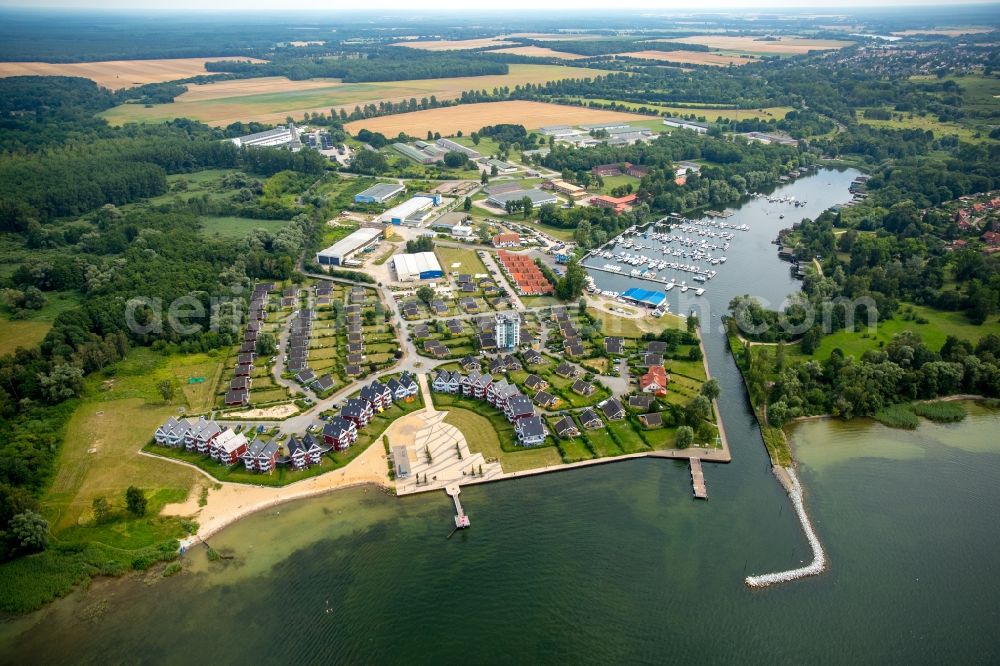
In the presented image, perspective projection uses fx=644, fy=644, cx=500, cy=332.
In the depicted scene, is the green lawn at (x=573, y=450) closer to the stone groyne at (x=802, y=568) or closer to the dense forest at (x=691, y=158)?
the stone groyne at (x=802, y=568)

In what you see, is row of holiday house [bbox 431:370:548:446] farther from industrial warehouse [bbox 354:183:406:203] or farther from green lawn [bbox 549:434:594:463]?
industrial warehouse [bbox 354:183:406:203]

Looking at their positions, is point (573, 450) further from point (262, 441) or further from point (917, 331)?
point (917, 331)

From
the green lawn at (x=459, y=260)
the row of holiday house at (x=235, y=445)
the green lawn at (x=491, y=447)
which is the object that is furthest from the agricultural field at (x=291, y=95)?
the row of holiday house at (x=235, y=445)

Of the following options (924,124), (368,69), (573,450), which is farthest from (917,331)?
(368,69)

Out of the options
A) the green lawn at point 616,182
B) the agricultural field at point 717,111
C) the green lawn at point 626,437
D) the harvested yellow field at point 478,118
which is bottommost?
the green lawn at point 616,182

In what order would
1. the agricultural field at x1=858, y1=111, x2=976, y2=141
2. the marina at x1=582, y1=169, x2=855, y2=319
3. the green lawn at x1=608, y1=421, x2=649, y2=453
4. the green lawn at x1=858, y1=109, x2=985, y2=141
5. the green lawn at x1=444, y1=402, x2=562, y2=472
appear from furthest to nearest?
the agricultural field at x1=858, y1=111, x2=976, y2=141 → the green lawn at x1=858, y1=109, x2=985, y2=141 → the marina at x1=582, y1=169, x2=855, y2=319 → the green lawn at x1=608, y1=421, x2=649, y2=453 → the green lawn at x1=444, y1=402, x2=562, y2=472

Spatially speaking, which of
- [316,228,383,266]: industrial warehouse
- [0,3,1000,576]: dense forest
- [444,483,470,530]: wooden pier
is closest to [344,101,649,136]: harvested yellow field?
[0,3,1000,576]: dense forest
